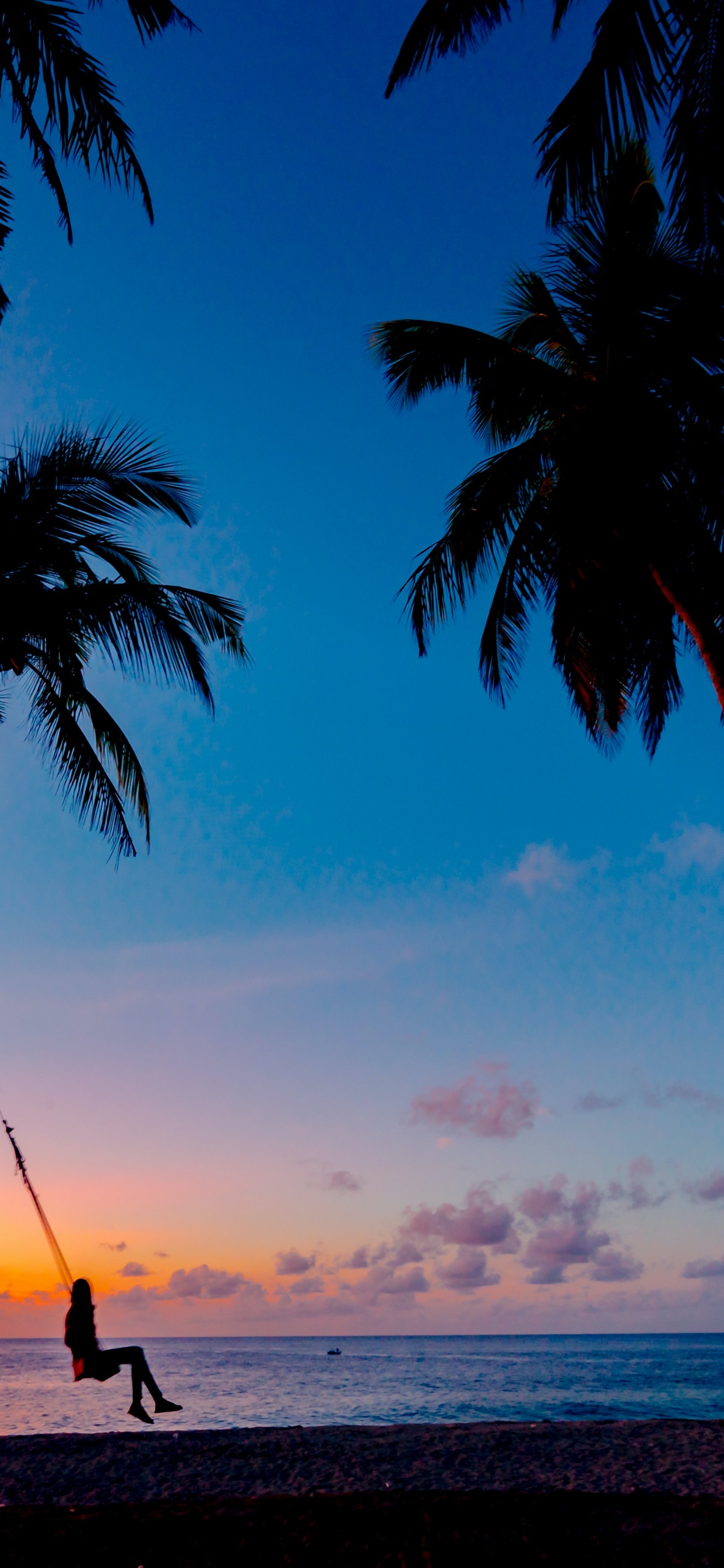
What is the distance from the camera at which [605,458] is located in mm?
9227

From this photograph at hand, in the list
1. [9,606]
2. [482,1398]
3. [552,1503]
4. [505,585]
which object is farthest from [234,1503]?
[482,1398]

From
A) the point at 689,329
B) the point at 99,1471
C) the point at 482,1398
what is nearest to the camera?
the point at 99,1471

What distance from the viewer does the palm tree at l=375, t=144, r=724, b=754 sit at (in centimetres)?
922

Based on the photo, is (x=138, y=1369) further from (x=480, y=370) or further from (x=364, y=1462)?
(x=480, y=370)

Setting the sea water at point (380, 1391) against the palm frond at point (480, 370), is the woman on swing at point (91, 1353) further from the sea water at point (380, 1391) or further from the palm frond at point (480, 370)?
the palm frond at point (480, 370)

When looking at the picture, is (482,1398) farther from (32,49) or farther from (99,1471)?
(32,49)

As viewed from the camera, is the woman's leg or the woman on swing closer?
the woman on swing

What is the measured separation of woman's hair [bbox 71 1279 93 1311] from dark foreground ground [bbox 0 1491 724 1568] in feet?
7.40

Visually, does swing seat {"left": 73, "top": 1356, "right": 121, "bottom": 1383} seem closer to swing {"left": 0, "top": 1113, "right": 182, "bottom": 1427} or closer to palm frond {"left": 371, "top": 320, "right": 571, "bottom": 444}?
swing {"left": 0, "top": 1113, "right": 182, "bottom": 1427}

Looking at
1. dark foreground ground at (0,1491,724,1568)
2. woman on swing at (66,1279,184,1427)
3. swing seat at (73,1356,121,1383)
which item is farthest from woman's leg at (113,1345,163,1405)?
dark foreground ground at (0,1491,724,1568)

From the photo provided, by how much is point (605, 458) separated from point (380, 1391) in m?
39.1

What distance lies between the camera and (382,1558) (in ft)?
14.7

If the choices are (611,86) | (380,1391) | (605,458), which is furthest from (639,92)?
(380,1391)

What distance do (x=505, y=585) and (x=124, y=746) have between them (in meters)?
4.87
